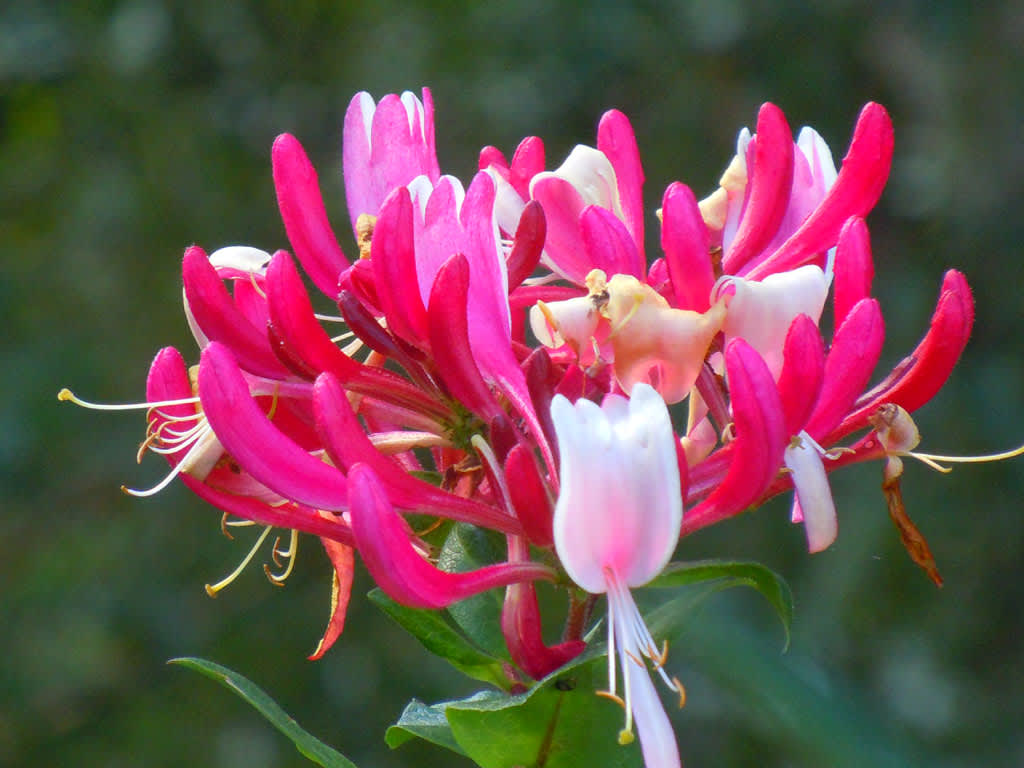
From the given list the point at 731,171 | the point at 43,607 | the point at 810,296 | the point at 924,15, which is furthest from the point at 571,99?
the point at 810,296

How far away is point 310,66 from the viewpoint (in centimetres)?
238

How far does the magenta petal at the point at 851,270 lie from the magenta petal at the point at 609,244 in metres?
0.10

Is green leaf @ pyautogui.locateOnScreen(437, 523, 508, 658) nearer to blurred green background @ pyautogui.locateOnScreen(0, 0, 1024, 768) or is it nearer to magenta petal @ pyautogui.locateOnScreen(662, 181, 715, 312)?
magenta petal @ pyautogui.locateOnScreen(662, 181, 715, 312)

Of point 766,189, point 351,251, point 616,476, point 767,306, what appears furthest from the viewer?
point 351,251

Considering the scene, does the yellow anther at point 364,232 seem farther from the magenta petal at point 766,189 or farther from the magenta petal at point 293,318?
the magenta petal at point 766,189

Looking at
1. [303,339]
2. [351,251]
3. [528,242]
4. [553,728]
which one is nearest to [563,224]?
[528,242]

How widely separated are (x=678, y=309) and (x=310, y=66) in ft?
5.95

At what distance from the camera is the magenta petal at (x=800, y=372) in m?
0.64

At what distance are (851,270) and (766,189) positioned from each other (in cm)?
9

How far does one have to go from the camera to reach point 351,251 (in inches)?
90.0

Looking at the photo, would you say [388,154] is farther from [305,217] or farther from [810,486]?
[810,486]

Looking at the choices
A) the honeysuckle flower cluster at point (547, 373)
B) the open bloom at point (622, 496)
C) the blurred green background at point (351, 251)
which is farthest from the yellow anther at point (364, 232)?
the blurred green background at point (351, 251)

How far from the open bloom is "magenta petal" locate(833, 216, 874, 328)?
17 cm

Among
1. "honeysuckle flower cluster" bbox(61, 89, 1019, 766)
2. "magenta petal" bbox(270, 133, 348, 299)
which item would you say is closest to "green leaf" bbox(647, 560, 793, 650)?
"honeysuckle flower cluster" bbox(61, 89, 1019, 766)
